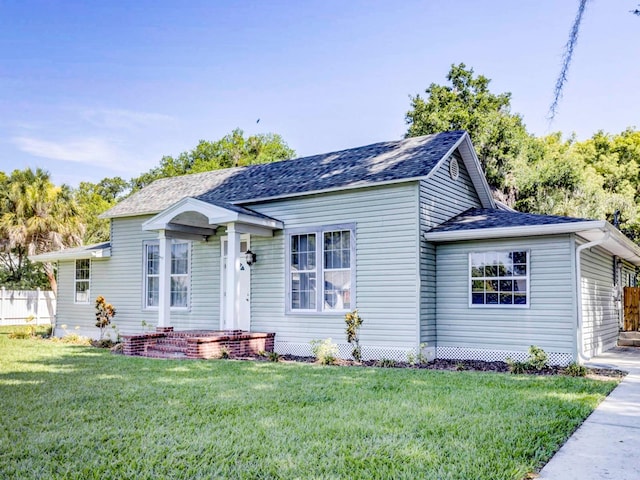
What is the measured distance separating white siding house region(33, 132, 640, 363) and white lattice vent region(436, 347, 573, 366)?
3 cm

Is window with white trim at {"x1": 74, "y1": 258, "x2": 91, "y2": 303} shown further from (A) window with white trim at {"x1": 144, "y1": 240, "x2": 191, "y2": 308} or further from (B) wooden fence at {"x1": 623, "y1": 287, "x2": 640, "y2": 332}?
(B) wooden fence at {"x1": 623, "y1": 287, "x2": 640, "y2": 332}

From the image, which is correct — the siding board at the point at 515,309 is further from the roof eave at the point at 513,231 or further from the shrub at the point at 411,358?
the shrub at the point at 411,358

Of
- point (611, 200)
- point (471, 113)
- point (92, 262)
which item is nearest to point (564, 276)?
point (92, 262)

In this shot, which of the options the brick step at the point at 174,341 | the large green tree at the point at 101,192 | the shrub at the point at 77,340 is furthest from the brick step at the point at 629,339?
the large green tree at the point at 101,192

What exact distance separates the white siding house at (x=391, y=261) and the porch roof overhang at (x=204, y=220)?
0.11ft

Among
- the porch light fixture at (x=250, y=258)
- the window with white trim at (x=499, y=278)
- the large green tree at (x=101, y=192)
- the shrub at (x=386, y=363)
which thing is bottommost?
the shrub at (x=386, y=363)

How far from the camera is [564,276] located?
32.1 feet

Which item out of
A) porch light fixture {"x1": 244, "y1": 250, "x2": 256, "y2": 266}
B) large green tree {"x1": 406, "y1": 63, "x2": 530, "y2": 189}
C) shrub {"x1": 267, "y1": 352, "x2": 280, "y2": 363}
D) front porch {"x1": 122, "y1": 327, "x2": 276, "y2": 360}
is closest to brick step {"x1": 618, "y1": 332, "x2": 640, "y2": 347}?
front porch {"x1": 122, "y1": 327, "x2": 276, "y2": 360}

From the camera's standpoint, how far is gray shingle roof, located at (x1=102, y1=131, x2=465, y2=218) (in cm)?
1127

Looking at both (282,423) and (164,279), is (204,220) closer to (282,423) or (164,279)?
(164,279)

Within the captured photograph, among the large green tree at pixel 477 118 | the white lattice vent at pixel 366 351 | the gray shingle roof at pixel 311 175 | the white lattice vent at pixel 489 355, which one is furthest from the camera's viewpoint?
the large green tree at pixel 477 118

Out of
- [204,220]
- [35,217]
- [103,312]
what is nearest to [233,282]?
[204,220]

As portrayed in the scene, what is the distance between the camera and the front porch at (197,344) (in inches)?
436

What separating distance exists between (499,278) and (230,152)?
29.8 m
